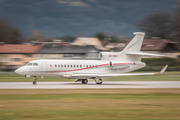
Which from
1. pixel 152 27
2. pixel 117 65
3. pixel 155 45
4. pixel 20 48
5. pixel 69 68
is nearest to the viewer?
pixel 69 68

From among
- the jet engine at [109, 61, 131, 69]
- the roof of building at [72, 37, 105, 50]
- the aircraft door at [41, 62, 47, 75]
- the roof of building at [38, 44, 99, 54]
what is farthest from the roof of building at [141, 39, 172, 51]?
the aircraft door at [41, 62, 47, 75]

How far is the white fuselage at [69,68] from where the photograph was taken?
35.2 metres

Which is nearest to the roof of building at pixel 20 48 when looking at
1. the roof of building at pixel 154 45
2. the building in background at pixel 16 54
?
the building in background at pixel 16 54

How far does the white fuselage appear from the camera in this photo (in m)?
35.2

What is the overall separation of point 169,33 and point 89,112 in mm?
108955

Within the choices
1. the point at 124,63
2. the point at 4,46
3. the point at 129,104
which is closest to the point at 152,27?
the point at 4,46

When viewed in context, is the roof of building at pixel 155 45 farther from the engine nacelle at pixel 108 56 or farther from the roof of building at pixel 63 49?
the engine nacelle at pixel 108 56

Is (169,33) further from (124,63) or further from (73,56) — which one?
(124,63)

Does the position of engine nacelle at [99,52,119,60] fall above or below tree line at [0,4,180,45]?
below

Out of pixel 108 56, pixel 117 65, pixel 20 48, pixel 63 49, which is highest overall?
pixel 20 48

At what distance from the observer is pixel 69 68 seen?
3691 centimetres

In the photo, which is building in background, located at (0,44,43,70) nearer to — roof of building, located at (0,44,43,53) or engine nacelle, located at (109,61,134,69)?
roof of building, located at (0,44,43,53)

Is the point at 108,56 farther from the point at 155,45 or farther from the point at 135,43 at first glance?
the point at 155,45

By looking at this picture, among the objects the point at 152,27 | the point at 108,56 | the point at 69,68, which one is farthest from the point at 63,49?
the point at 152,27
